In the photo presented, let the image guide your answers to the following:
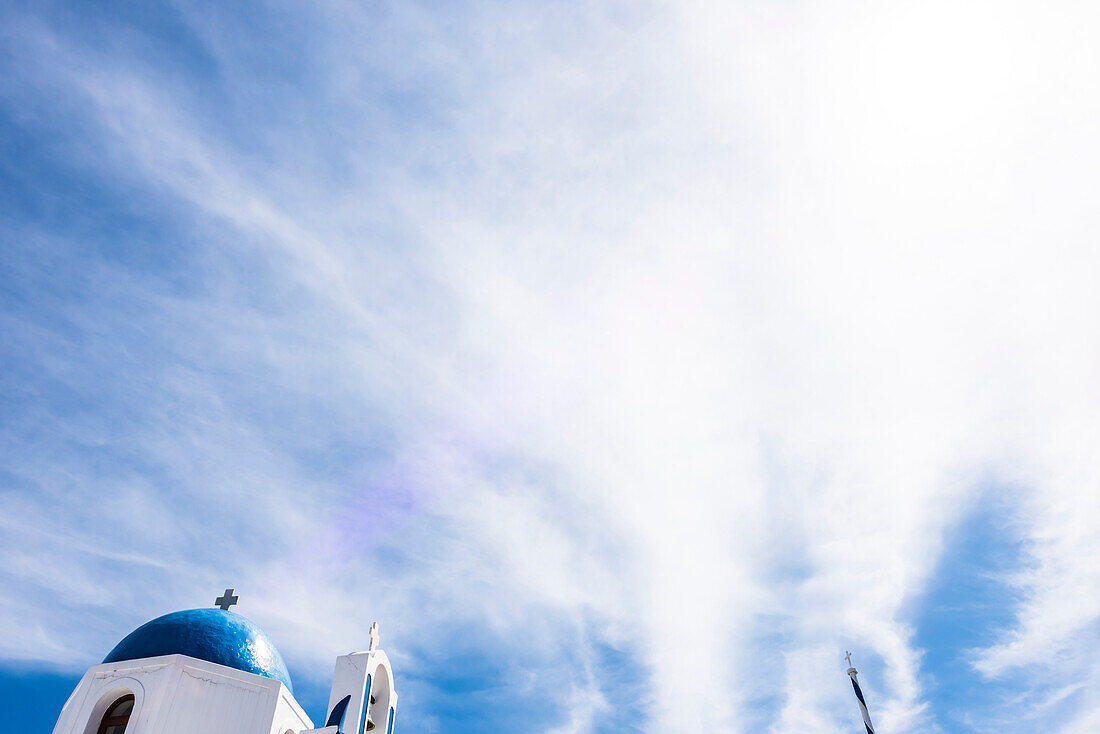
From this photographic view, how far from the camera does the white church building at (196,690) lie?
51.2 ft

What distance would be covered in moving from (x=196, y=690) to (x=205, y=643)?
1.26m

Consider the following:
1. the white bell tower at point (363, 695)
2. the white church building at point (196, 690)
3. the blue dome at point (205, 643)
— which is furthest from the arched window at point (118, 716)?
the white bell tower at point (363, 695)

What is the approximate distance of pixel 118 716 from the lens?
1597cm

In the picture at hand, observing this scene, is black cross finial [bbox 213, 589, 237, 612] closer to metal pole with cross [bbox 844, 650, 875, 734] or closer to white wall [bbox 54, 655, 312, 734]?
white wall [bbox 54, 655, 312, 734]

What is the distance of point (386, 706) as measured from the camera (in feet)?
→ 59.3

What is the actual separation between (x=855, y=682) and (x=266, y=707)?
1279cm

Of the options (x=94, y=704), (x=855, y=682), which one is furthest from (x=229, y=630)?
(x=855, y=682)

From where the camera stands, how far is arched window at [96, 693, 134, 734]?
15.7 metres

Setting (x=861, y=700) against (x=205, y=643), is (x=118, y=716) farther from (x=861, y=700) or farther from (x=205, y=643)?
(x=861, y=700)

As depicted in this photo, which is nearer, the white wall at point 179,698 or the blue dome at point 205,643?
the white wall at point 179,698

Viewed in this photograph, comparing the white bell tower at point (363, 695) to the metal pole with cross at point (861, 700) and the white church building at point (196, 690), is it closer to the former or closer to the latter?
the white church building at point (196, 690)

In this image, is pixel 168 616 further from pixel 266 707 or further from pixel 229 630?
Answer: pixel 266 707

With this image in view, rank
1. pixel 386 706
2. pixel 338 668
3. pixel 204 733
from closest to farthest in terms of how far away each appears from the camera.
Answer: pixel 204 733
pixel 338 668
pixel 386 706

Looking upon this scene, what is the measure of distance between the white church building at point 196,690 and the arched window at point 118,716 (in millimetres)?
21
